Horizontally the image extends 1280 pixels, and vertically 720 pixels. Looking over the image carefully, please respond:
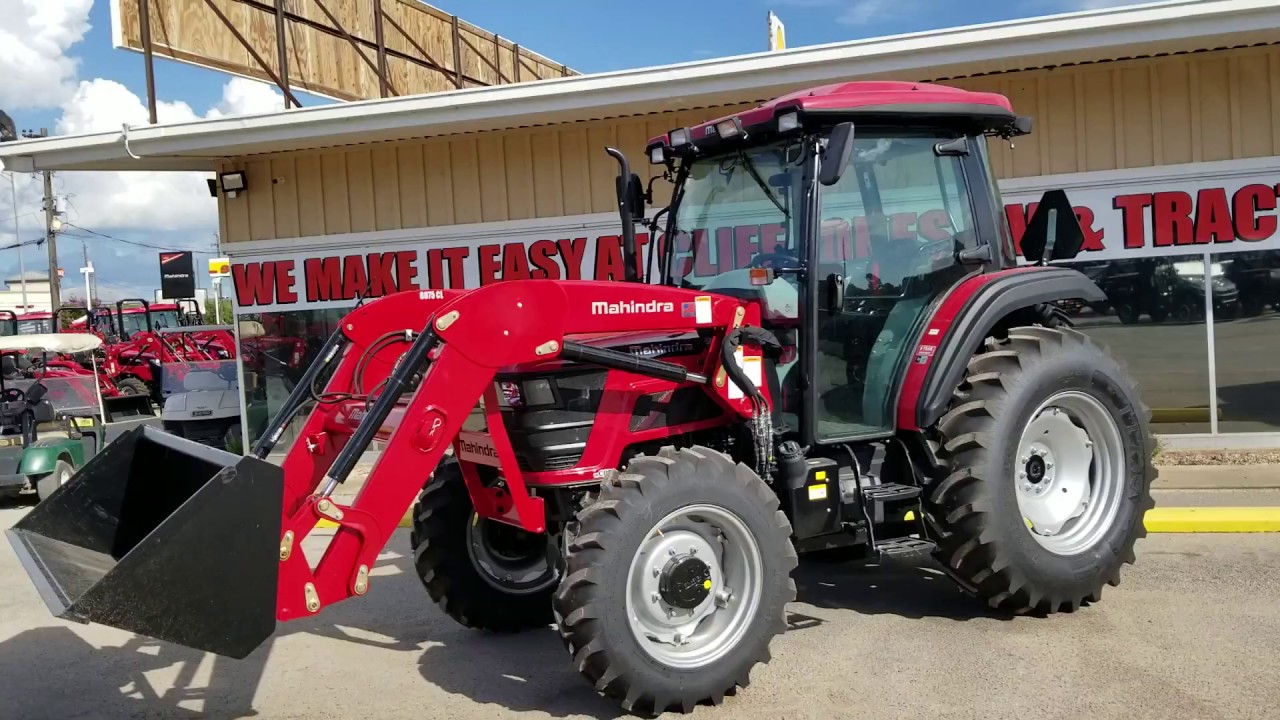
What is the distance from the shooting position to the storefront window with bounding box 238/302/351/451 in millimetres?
11125

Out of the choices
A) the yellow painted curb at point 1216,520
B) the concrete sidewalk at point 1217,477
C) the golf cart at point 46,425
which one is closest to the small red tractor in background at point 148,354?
the golf cart at point 46,425

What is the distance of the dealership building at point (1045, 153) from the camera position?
8344mm

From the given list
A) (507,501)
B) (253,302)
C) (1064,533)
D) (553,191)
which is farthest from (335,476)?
(253,302)

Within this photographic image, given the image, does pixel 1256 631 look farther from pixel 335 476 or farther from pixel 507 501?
pixel 335 476

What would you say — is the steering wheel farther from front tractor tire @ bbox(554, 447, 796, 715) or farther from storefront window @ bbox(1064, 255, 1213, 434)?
storefront window @ bbox(1064, 255, 1213, 434)

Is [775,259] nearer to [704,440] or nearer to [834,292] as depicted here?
[834,292]

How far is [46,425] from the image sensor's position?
11.1 meters

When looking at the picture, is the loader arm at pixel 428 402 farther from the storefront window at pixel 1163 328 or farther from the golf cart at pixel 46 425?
the golf cart at pixel 46 425

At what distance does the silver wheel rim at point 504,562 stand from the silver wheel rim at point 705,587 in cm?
127

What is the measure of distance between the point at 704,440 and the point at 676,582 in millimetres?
872

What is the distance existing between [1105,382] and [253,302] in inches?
349

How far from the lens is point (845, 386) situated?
4.85 metres

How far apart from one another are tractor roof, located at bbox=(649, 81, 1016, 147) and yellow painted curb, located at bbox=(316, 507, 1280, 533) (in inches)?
117

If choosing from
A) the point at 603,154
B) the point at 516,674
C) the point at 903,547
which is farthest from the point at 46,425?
the point at 903,547
